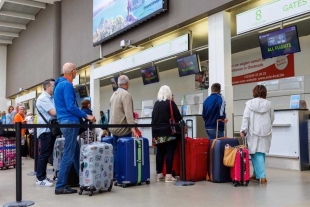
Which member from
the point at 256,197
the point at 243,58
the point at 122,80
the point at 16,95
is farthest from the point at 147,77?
the point at 16,95

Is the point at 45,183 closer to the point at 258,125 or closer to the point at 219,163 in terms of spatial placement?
the point at 219,163

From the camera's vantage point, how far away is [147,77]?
9.90 m

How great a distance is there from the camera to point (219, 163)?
4598 mm

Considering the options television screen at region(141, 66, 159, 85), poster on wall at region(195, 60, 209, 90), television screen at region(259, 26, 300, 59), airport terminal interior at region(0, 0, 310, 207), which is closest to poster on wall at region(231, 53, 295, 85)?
airport terminal interior at region(0, 0, 310, 207)

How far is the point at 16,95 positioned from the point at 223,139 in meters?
20.0

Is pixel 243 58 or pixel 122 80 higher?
pixel 243 58

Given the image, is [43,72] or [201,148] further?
[43,72]

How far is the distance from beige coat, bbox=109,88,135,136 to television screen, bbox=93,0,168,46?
3703 mm

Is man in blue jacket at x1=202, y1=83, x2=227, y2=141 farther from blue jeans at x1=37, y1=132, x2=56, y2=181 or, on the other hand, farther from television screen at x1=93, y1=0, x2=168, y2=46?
television screen at x1=93, y1=0, x2=168, y2=46

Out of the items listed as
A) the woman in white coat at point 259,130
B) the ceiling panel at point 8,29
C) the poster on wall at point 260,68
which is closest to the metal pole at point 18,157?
the woman in white coat at point 259,130

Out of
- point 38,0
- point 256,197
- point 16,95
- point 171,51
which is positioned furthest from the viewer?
point 16,95

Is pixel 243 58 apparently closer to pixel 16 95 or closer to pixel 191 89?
pixel 191 89

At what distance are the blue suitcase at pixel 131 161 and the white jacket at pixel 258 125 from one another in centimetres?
139

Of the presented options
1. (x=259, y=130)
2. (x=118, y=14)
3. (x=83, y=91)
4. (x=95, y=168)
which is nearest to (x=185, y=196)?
(x=95, y=168)
